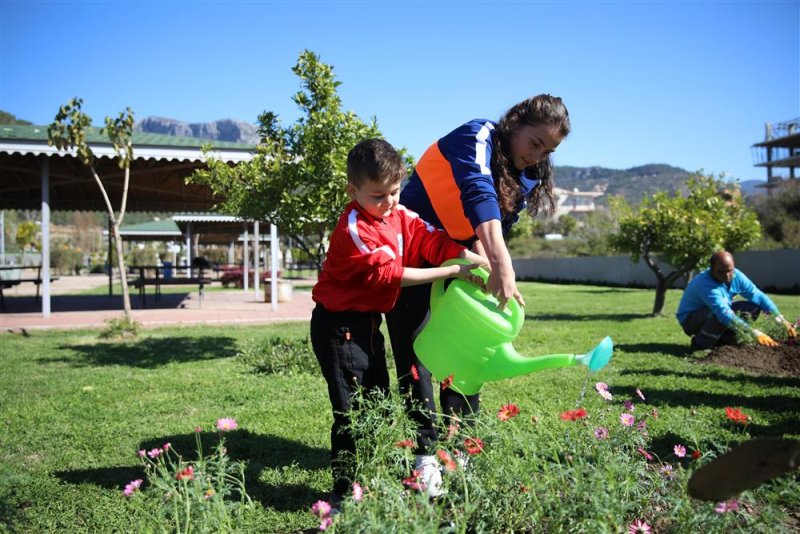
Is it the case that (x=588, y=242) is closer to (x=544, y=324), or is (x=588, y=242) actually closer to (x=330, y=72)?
(x=544, y=324)

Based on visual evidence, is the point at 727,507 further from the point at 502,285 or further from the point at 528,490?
the point at 502,285

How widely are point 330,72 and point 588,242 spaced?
116 feet

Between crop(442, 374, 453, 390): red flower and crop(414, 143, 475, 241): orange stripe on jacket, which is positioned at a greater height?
crop(414, 143, 475, 241): orange stripe on jacket

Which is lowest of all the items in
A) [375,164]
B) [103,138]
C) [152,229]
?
[375,164]

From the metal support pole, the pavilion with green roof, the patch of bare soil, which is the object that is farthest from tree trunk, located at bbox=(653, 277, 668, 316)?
the metal support pole

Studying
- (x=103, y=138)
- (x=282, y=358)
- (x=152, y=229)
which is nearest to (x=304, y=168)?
(x=282, y=358)

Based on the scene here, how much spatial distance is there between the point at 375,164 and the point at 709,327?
5491 millimetres

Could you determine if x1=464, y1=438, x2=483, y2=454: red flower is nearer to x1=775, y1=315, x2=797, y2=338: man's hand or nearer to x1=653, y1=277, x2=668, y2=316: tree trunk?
x1=775, y1=315, x2=797, y2=338: man's hand

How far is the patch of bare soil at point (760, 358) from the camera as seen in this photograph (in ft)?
17.5

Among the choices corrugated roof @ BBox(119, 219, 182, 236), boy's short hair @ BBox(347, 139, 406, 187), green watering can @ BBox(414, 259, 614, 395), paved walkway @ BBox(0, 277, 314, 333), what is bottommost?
paved walkway @ BBox(0, 277, 314, 333)

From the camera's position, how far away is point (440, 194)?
2465mm

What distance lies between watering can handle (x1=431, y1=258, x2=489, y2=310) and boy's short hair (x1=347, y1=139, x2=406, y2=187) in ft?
1.27

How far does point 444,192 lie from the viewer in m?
2.44

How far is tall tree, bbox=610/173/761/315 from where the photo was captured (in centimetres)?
1032
